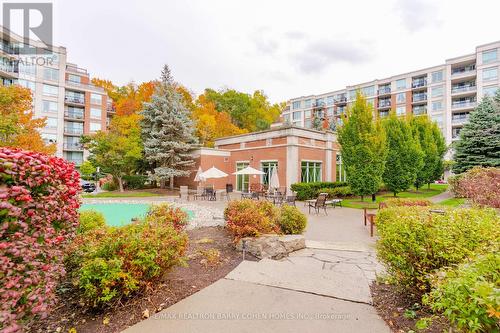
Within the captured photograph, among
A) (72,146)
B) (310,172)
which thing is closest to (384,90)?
(310,172)

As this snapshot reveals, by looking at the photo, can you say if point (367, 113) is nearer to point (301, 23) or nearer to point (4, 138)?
point (301, 23)

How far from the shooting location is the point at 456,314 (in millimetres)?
1845

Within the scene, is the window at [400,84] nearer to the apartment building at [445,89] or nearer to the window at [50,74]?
the apartment building at [445,89]

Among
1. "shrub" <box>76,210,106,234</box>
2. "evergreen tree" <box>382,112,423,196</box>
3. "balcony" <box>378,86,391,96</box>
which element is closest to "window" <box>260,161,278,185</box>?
"evergreen tree" <box>382,112,423,196</box>

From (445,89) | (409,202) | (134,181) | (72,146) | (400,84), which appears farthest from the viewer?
(400,84)

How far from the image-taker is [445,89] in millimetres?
39875

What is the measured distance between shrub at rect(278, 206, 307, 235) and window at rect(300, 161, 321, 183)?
45.7ft


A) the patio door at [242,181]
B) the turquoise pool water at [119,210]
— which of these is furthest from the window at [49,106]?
the patio door at [242,181]

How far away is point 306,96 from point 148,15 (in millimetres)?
50548

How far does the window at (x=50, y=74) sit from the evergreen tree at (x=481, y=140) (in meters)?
50.7

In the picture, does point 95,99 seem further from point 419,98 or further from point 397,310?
point 419,98

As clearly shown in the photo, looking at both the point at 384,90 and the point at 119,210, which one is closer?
the point at 119,210

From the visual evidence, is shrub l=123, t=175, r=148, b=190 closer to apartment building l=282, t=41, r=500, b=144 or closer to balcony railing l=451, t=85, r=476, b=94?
apartment building l=282, t=41, r=500, b=144

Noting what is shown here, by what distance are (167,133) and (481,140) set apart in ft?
Answer: 93.1
